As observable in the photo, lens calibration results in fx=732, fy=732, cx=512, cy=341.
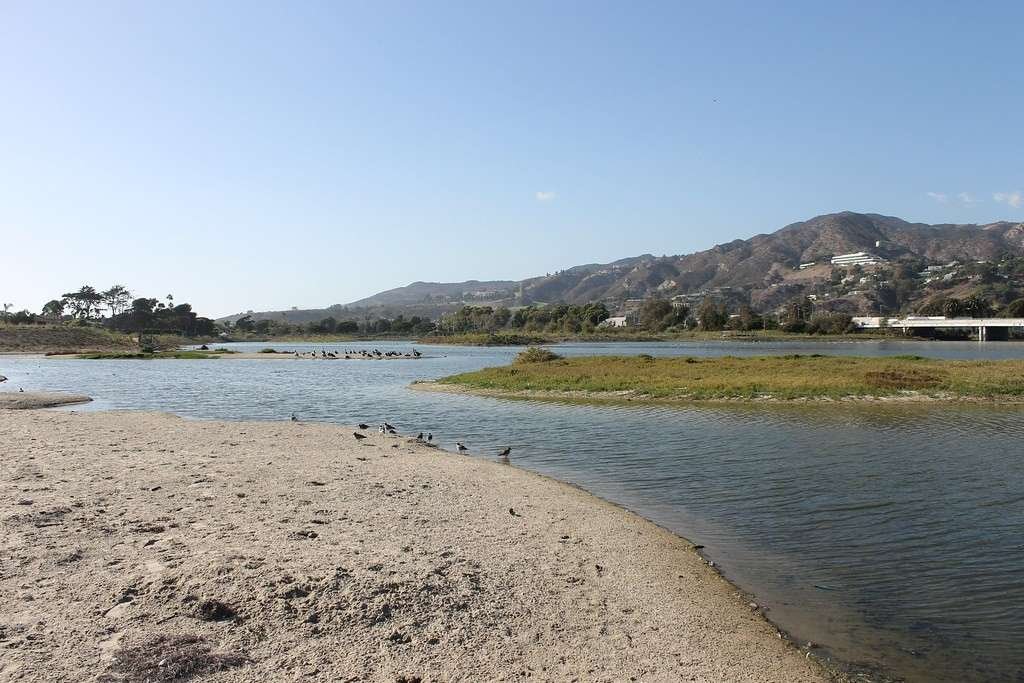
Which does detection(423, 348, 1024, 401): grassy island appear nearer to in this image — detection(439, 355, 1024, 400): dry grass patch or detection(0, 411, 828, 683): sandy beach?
detection(439, 355, 1024, 400): dry grass patch

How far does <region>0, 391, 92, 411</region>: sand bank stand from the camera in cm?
3959

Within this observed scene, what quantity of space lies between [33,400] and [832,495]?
4293cm

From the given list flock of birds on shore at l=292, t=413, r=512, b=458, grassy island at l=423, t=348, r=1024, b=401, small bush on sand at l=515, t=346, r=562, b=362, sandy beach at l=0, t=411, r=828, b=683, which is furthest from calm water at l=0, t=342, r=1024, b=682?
small bush on sand at l=515, t=346, r=562, b=362

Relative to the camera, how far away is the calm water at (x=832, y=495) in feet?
34.2

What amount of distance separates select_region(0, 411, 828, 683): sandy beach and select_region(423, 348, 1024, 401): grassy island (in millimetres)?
26223

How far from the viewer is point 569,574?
38.2 ft

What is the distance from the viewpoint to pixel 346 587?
32.7 feet

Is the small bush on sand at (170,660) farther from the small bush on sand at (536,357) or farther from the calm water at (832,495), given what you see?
the small bush on sand at (536,357)

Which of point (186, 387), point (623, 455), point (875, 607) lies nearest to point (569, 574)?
point (875, 607)

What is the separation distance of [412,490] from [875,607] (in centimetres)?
997

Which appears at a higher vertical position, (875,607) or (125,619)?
(125,619)

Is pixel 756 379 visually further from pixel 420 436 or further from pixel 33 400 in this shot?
pixel 33 400

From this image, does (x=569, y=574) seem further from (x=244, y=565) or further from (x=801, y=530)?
(x=801, y=530)

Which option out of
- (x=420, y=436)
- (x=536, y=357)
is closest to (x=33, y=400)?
(x=420, y=436)
